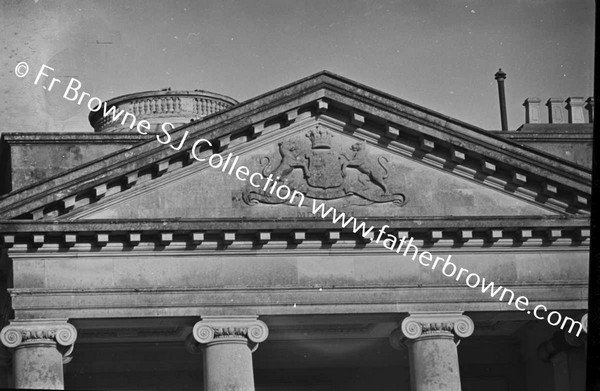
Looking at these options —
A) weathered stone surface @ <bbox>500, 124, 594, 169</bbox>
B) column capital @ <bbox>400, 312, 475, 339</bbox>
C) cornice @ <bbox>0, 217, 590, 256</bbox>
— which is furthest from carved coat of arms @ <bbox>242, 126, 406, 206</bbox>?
weathered stone surface @ <bbox>500, 124, 594, 169</bbox>

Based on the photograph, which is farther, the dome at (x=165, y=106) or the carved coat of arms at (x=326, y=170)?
the dome at (x=165, y=106)

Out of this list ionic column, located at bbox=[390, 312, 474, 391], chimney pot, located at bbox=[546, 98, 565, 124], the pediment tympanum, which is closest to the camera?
ionic column, located at bbox=[390, 312, 474, 391]

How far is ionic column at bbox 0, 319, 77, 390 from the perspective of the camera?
26.4 meters

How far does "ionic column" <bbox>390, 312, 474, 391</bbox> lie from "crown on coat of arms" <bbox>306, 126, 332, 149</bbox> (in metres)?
4.01

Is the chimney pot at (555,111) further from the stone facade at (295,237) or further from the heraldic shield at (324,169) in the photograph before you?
the heraldic shield at (324,169)

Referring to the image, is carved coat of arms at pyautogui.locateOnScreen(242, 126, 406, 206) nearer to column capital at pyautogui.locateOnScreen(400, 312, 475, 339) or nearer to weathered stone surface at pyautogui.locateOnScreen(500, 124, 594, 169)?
column capital at pyautogui.locateOnScreen(400, 312, 475, 339)

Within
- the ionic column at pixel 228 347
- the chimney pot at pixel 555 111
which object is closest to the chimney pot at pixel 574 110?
the chimney pot at pixel 555 111

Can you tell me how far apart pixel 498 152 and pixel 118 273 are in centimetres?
832

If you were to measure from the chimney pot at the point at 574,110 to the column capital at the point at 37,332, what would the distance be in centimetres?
1705

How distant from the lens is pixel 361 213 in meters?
28.4

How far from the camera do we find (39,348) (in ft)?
87.6

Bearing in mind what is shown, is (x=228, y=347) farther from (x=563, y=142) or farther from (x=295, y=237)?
(x=563, y=142)

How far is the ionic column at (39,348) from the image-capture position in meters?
26.4

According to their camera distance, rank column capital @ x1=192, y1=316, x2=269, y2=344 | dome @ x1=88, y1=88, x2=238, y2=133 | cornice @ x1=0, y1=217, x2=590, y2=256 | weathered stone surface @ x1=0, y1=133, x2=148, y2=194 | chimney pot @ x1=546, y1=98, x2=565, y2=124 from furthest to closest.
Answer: chimney pot @ x1=546, y1=98, x2=565, y2=124
dome @ x1=88, y1=88, x2=238, y2=133
weathered stone surface @ x1=0, y1=133, x2=148, y2=194
column capital @ x1=192, y1=316, x2=269, y2=344
cornice @ x1=0, y1=217, x2=590, y2=256
